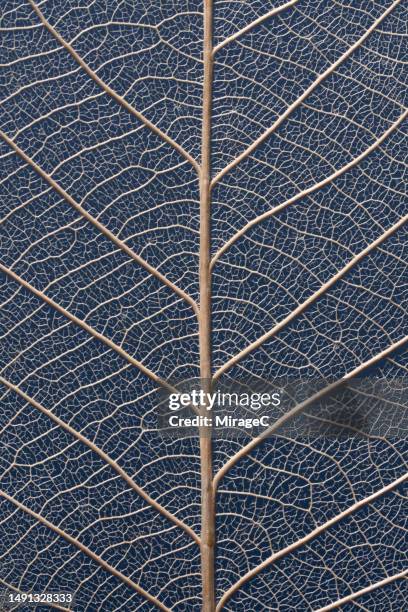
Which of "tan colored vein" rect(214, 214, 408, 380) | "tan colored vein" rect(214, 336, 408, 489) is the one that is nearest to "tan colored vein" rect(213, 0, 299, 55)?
"tan colored vein" rect(214, 214, 408, 380)

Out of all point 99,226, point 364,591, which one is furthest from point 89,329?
point 364,591

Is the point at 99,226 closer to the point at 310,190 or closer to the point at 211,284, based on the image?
the point at 211,284

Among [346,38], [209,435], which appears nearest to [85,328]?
[209,435]

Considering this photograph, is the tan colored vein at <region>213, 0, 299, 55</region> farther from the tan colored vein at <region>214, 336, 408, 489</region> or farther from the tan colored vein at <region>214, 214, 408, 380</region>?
the tan colored vein at <region>214, 336, 408, 489</region>

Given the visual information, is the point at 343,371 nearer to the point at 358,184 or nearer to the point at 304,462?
the point at 304,462

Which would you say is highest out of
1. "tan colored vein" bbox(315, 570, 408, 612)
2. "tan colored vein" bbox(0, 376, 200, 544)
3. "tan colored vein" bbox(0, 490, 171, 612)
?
"tan colored vein" bbox(0, 376, 200, 544)

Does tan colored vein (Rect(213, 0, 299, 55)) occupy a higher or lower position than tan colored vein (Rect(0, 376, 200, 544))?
higher

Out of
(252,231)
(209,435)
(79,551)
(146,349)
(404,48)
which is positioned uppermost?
(404,48)

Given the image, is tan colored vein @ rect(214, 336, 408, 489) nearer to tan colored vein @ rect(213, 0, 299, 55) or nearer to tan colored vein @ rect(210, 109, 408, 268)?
tan colored vein @ rect(210, 109, 408, 268)
